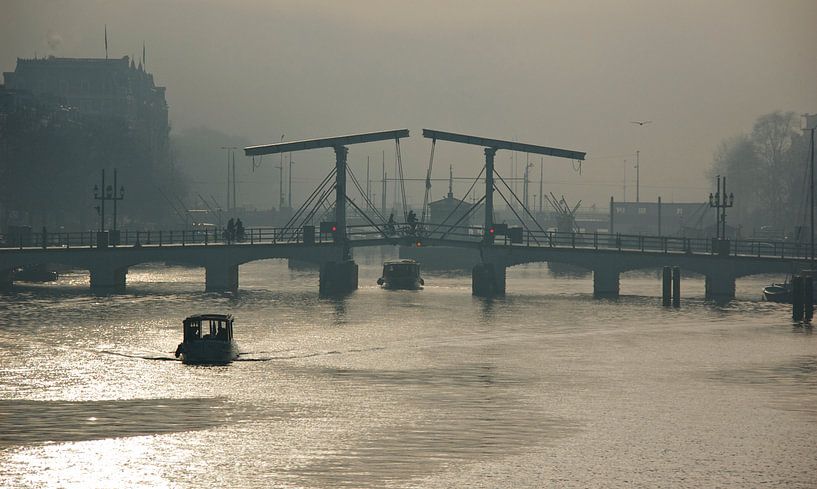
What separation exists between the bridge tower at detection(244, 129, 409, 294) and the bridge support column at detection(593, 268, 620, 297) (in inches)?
704

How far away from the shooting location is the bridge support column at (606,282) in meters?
92.6

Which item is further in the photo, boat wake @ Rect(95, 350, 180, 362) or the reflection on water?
boat wake @ Rect(95, 350, 180, 362)

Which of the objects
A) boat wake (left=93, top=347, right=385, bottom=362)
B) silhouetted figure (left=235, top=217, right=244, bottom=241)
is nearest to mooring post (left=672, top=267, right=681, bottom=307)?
silhouetted figure (left=235, top=217, right=244, bottom=241)

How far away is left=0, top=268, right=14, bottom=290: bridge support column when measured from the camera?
92.4 m

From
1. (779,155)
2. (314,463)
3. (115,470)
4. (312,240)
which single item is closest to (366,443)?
(314,463)

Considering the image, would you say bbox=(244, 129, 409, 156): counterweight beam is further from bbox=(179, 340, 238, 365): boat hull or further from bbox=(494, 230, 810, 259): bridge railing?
bbox=(179, 340, 238, 365): boat hull

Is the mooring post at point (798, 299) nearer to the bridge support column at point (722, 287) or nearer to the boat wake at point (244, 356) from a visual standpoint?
the bridge support column at point (722, 287)

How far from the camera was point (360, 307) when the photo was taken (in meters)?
80.7

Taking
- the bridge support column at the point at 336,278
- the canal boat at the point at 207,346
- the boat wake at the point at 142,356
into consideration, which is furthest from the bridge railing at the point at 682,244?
the boat wake at the point at 142,356

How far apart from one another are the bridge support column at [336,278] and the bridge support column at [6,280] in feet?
75.2

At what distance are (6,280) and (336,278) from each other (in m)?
24.9

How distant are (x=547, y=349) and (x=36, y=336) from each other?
25.3 metres

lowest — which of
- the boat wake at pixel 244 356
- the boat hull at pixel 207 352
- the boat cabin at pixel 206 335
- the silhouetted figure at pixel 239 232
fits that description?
the boat wake at pixel 244 356

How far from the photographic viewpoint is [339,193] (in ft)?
→ 317
